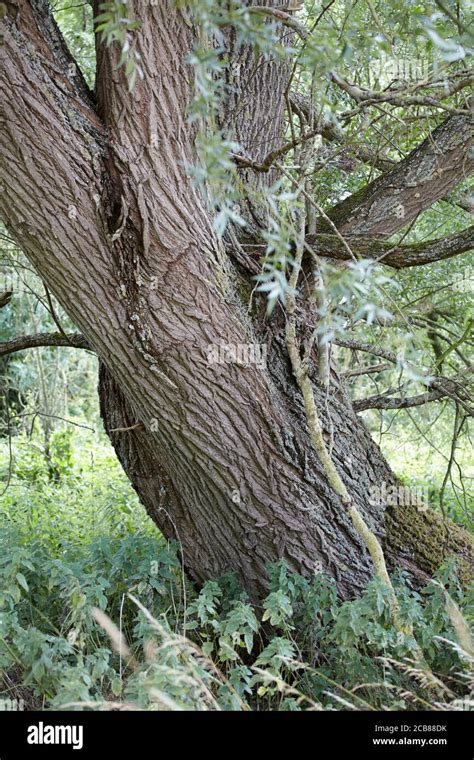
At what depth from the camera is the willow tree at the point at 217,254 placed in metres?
2.63

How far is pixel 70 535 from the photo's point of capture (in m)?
4.81

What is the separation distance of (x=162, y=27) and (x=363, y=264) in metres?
1.28

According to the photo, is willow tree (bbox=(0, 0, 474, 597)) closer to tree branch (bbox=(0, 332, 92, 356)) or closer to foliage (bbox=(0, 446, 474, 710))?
tree branch (bbox=(0, 332, 92, 356))

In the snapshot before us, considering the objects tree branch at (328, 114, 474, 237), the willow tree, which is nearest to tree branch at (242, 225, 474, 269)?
the willow tree

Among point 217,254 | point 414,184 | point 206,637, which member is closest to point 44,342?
point 217,254

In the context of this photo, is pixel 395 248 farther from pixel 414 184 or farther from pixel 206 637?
pixel 206 637

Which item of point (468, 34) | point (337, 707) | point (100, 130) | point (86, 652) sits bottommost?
point (337, 707)

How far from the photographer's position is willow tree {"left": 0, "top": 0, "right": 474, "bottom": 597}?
263cm

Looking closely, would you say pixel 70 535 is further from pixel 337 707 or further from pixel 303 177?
pixel 303 177

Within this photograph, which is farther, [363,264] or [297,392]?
[297,392]

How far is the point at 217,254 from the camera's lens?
9.84 ft

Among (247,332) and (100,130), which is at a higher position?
(100,130)

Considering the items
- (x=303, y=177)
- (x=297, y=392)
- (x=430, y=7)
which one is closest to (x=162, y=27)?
(x=303, y=177)
